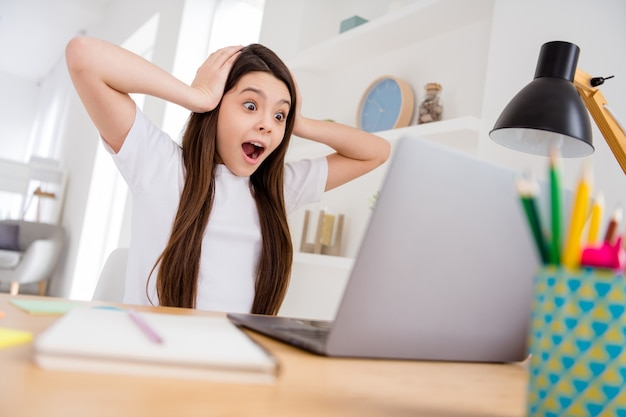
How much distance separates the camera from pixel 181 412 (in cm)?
33

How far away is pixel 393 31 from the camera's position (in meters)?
2.15

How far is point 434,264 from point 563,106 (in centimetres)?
57

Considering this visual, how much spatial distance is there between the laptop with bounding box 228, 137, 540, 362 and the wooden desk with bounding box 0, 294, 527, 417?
3cm

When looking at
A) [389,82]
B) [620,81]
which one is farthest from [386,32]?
[620,81]

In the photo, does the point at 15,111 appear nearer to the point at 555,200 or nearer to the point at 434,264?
the point at 434,264

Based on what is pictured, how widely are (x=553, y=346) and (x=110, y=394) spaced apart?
0.30 metres

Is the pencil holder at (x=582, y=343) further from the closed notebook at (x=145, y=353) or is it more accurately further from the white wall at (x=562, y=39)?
the white wall at (x=562, y=39)

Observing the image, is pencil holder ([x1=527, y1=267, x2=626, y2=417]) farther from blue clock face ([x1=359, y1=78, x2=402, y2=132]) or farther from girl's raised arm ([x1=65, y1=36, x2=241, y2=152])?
blue clock face ([x1=359, y1=78, x2=402, y2=132])

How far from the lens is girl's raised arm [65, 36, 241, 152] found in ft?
3.84

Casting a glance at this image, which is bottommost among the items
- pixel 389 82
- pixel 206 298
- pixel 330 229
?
pixel 206 298

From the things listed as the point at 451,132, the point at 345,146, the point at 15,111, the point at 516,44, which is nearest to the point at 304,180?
the point at 345,146

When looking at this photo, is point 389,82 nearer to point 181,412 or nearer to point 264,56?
point 264,56

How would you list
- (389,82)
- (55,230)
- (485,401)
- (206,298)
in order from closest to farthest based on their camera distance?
(485,401) → (206,298) → (389,82) → (55,230)

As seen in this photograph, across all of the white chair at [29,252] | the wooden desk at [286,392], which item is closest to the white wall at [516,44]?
the wooden desk at [286,392]
